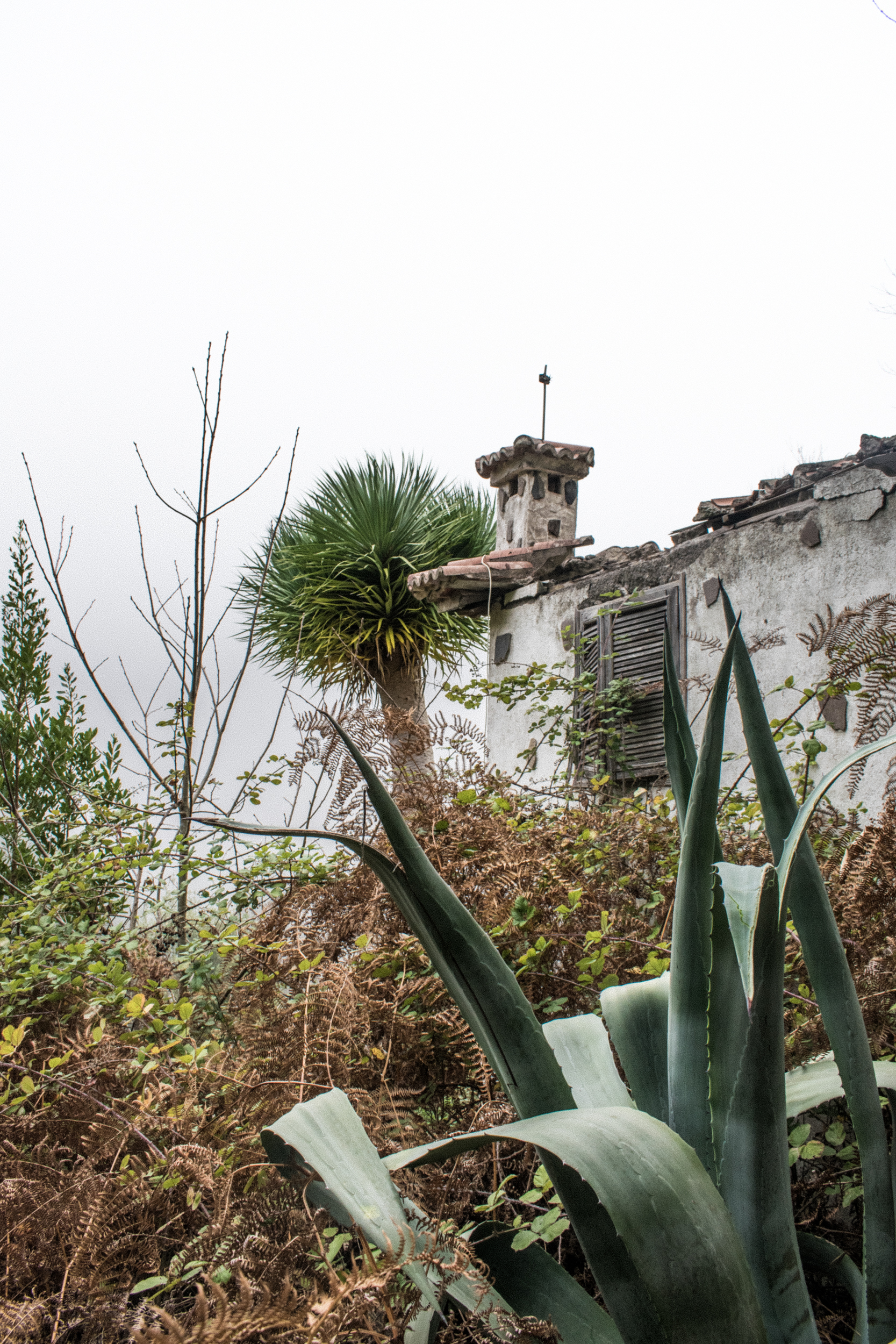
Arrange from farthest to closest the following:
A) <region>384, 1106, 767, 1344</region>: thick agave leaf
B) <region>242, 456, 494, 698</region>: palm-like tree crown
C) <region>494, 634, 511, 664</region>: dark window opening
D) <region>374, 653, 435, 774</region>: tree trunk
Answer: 1. <region>242, 456, 494, 698</region>: palm-like tree crown
2. <region>494, 634, 511, 664</region>: dark window opening
3. <region>374, 653, 435, 774</region>: tree trunk
4. <region>384, 1106, 767, 1344</region>: thick agave leaf

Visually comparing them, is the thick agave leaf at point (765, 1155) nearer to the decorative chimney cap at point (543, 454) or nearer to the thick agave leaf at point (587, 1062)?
the thick agave leaf at point (587, 1062)

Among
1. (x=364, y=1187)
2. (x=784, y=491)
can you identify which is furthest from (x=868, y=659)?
(x=784, y=491)

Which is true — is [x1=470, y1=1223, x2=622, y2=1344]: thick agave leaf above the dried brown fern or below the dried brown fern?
below

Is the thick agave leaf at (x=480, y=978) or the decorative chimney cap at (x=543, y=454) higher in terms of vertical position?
the decorative chimney cap at (x=543, y=454)

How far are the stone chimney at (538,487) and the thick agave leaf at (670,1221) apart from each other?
7.40m

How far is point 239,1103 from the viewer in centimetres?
135

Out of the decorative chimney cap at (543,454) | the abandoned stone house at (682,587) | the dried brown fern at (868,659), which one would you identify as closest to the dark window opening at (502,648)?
the abandoned stone house at (682,587)

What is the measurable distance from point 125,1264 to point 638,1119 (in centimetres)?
83

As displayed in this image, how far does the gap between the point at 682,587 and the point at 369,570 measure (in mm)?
5513

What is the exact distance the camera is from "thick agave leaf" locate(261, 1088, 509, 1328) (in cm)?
81

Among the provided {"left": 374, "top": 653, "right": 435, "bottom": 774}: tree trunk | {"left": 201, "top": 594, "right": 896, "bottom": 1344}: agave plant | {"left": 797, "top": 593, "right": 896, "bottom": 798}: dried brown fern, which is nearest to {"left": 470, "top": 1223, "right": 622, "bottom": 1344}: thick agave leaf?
{"left": 201, "top": 594, "right": 896, "bottom": 1344}: agave plant

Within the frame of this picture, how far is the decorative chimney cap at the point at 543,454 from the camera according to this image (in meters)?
7.99

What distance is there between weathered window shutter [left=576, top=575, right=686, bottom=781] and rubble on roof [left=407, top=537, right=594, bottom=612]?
0.74m

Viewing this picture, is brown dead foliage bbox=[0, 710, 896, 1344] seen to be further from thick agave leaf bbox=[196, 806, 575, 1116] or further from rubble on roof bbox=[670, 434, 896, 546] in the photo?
rubble on roof bbox=[670, 434, 896, 546]
